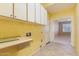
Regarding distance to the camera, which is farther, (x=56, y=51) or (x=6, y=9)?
(x=56, y=51)

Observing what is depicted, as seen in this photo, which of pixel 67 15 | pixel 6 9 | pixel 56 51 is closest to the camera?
pixel 6 9

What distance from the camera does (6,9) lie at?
1.50m

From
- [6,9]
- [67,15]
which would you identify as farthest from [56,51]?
[6,9]

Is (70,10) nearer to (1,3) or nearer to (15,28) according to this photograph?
(15,28)

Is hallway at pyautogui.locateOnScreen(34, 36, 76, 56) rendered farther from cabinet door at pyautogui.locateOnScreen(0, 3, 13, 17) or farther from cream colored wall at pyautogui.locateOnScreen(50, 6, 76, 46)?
cabinet door at pyautogui.locateOnScreen(0, 3, 13, 17)

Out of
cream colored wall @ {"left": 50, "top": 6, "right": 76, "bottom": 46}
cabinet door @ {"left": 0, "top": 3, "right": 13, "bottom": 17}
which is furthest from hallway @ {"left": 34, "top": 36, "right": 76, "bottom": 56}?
cabinet door @ {"left": 0, "top": 3, "right": 13, "bottom": 17}

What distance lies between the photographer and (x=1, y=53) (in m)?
1.77

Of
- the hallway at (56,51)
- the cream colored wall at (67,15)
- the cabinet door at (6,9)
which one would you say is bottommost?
the hallway at (56,51)

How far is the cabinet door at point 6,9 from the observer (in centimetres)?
141

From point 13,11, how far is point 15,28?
0.53 meters

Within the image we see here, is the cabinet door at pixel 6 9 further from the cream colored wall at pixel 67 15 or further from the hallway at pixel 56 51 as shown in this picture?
the cream colored wall at pixel 67 15

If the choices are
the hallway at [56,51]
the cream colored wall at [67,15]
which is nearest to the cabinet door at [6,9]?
the hallway at [56,51]

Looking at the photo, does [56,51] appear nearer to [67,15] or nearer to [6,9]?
[67,15]

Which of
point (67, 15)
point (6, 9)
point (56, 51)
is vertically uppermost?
point (67, 15)
